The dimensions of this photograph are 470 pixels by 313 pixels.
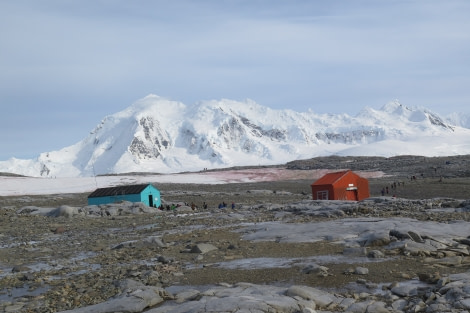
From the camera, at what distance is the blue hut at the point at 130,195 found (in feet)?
173

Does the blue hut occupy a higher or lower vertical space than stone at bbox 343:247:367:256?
higher

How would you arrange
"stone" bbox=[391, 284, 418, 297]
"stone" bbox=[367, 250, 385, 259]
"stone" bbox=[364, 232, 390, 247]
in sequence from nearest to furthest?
"stone" bbox=[391, 284, 418, 297] < "stone" bbox=[367, 250, 385, 259] < "stone" bbox=[364, 232, 390, 247]

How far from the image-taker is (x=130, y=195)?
5303 cm

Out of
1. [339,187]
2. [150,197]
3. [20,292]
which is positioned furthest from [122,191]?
[20,292]

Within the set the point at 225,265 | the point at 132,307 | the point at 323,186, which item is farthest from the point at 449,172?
the point at 132,307

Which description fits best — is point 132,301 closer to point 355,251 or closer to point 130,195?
point 355,251

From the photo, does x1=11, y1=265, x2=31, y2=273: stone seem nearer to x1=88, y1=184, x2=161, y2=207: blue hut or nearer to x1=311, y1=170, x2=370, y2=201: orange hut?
x1=311, y1=170, x2=370, y2=201: orange hut

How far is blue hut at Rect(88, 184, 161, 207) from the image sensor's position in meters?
52.8

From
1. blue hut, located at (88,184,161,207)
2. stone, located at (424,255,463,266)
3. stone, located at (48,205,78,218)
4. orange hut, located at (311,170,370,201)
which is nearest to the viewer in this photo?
stone, located at (424,255,463,266)

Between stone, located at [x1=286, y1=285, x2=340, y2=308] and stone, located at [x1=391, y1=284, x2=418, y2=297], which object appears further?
stone, located at [x1=391, y1=284, x2=418, y2=297]

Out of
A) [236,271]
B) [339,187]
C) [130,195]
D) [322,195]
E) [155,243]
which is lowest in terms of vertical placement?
[322,195]

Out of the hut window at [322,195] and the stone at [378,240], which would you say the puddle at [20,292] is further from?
the hut window at [322,195]

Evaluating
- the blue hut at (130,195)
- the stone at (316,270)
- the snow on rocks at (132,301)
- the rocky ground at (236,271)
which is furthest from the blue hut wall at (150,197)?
the snow on rocks at (132,301)

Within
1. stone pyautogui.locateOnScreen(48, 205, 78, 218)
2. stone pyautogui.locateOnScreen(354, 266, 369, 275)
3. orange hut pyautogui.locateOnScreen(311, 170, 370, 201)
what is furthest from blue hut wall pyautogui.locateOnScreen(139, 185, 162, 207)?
stone pyautogui.locateOnScreen(354, 266, 369, 275)
